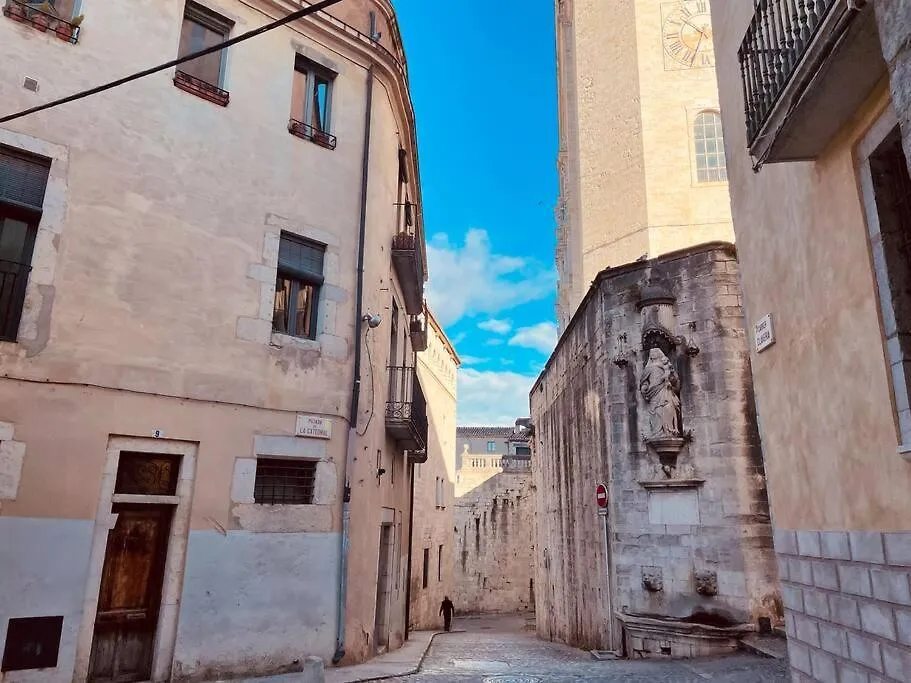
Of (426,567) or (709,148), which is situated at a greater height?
(709,148)

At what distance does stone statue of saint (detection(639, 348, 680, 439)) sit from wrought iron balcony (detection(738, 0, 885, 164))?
6104 millimetres

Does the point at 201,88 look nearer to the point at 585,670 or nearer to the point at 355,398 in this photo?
the point at 355,398

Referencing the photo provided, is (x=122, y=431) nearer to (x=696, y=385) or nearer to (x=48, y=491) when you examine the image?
(x=48, y=491)

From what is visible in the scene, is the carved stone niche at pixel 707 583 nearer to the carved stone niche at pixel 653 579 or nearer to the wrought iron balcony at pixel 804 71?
the carved stone niche at pixel 653 579

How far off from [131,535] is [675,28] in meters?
21.3

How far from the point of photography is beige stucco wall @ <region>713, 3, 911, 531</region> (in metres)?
4.30

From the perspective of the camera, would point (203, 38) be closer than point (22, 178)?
No

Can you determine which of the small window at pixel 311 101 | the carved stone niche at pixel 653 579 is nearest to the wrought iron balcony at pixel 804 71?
the small window at pixel 311 101

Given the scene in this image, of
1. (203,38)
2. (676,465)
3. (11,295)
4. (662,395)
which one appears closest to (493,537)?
(676,465)

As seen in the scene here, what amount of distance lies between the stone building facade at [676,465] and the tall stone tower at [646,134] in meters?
8.70

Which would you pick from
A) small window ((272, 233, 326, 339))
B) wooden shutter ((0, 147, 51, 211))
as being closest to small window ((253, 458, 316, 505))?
small window ((272, 233, 326, 339))

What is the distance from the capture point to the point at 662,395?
35.8 ft

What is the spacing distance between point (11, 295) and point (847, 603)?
8468mm

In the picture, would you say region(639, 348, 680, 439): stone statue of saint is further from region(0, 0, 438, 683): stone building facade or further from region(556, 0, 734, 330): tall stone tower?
region(556, 0, 734, 330): tall stone tower
